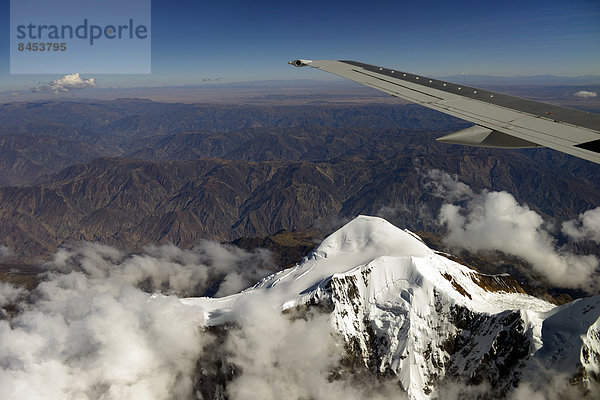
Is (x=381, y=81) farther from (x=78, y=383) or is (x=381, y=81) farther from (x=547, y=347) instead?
(x=78, y=383)

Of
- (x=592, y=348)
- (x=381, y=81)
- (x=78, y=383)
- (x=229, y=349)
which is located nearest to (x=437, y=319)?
(x=592, y=348)

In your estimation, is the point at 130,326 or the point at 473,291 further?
the point at 130,326

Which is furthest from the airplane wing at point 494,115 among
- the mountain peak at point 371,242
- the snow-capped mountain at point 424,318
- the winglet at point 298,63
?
the mountain peak at point 371,242

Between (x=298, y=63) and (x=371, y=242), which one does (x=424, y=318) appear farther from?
(x=298, y=63)

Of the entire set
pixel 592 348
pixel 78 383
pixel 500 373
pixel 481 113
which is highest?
pixel 481 113

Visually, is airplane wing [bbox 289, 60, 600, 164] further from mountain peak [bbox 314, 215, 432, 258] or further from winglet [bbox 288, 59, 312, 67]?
mountain peak [bbox 314, 215, 432, 258]

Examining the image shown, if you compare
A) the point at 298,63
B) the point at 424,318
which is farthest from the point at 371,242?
the point at 298,63

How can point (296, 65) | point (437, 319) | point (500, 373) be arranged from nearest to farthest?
point (296, 65), point (500, 373), point (437, 319)
